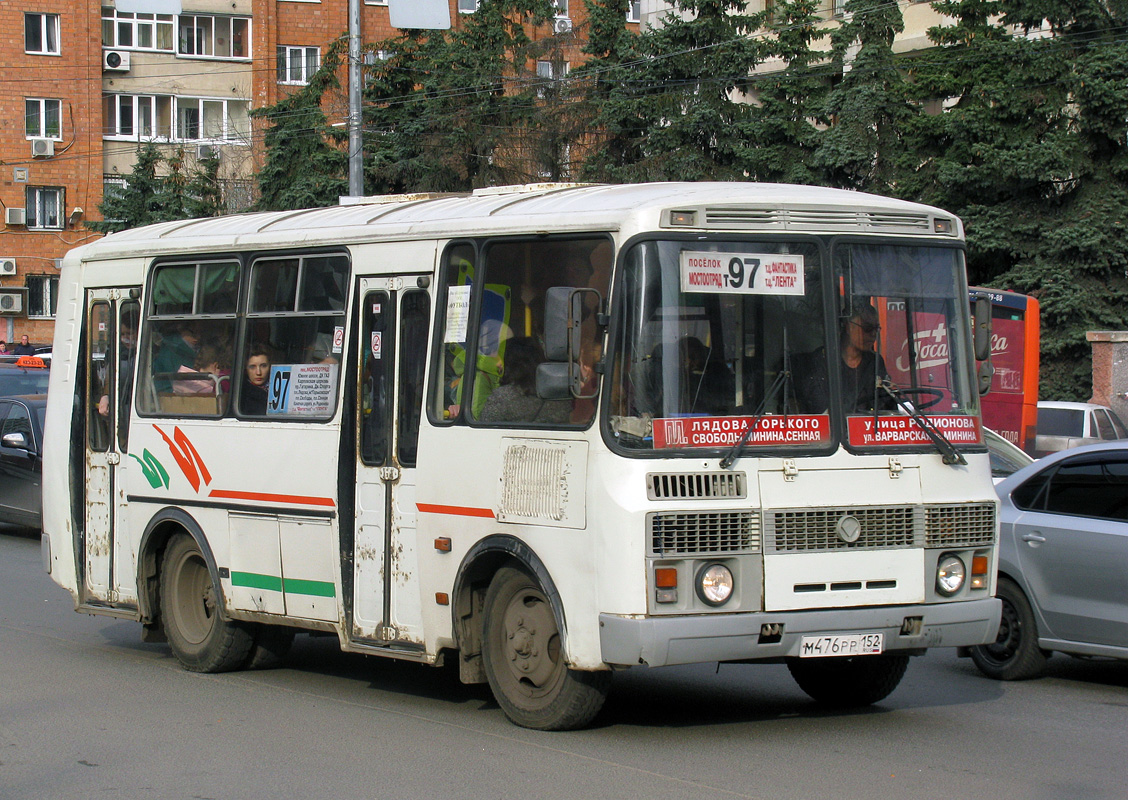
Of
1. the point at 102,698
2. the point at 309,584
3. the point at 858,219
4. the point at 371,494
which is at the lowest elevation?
the point at 102,698

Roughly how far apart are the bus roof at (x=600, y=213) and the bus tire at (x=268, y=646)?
100 inches

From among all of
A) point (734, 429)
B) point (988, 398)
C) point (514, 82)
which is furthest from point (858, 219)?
point (514, 82)

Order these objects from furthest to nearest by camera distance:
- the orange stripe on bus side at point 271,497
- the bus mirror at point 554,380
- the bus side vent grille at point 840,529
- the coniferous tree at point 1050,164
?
the coniferous tree at point 1050,164 → the orange stripe on bus side at point 271,497 → the bus mirror at point 554,380 → the bus side vent grille at point 840,529

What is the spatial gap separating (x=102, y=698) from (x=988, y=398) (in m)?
17.5

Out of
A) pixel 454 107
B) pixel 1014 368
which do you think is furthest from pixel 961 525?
pixel 454 107

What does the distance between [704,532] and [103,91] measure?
5094 cm

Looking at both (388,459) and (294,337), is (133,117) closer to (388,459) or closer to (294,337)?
(294,337)

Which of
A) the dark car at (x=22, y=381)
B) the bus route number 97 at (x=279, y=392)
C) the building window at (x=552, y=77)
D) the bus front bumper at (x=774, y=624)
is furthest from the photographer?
the building window at (x=552, y=77)

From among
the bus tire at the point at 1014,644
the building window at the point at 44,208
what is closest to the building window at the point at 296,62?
the building window at the point at 44,208

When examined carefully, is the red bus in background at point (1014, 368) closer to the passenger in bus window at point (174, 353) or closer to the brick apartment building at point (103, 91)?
the passenger in bus window at point (174, 353)

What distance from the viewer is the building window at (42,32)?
5212 centimetres

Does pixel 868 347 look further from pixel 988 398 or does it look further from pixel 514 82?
pixel 514 82

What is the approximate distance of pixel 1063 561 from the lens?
8.98 meters

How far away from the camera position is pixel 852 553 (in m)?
7.14
